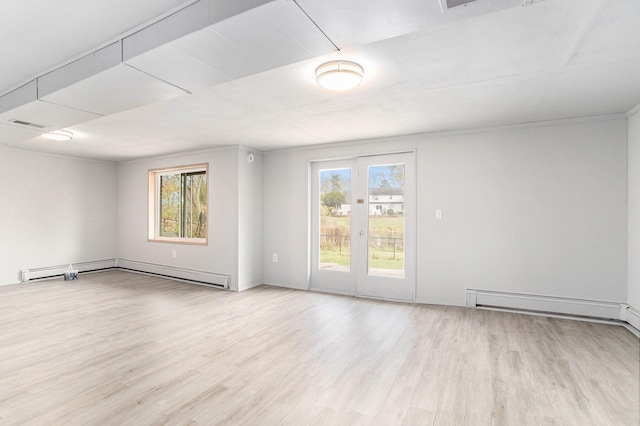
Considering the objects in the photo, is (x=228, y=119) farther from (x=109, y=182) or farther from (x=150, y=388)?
(x=109, y=182)

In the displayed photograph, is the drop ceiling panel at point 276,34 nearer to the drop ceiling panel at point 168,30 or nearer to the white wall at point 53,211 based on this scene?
the drop ceiling panel at point 168,30

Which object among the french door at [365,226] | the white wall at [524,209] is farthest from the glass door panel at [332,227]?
the white wall at [524,209]

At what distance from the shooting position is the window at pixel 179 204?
6.25 meters

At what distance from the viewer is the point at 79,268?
6.52m

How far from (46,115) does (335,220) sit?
377 centimetres

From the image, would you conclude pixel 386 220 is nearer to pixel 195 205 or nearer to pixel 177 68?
pixel 177 68

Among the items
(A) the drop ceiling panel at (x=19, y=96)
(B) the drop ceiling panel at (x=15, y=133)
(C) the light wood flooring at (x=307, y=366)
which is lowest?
(C) the light wood flooring at (x=307, y=366)

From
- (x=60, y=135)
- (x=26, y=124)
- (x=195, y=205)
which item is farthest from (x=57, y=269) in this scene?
(x=26, y=124)

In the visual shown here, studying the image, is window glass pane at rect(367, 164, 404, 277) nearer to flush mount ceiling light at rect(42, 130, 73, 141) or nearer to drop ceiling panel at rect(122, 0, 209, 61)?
drop ceiling panel at rect(122, 0, 209, 61)

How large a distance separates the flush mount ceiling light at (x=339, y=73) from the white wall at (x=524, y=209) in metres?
2.40

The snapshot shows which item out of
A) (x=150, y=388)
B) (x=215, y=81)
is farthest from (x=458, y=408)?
(x=215, y=81)

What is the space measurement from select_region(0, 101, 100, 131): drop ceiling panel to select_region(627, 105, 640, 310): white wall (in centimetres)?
551

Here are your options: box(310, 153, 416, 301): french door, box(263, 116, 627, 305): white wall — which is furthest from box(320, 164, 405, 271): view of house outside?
box(263, 116, 627, 305): white wall

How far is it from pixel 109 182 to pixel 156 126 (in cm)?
384
